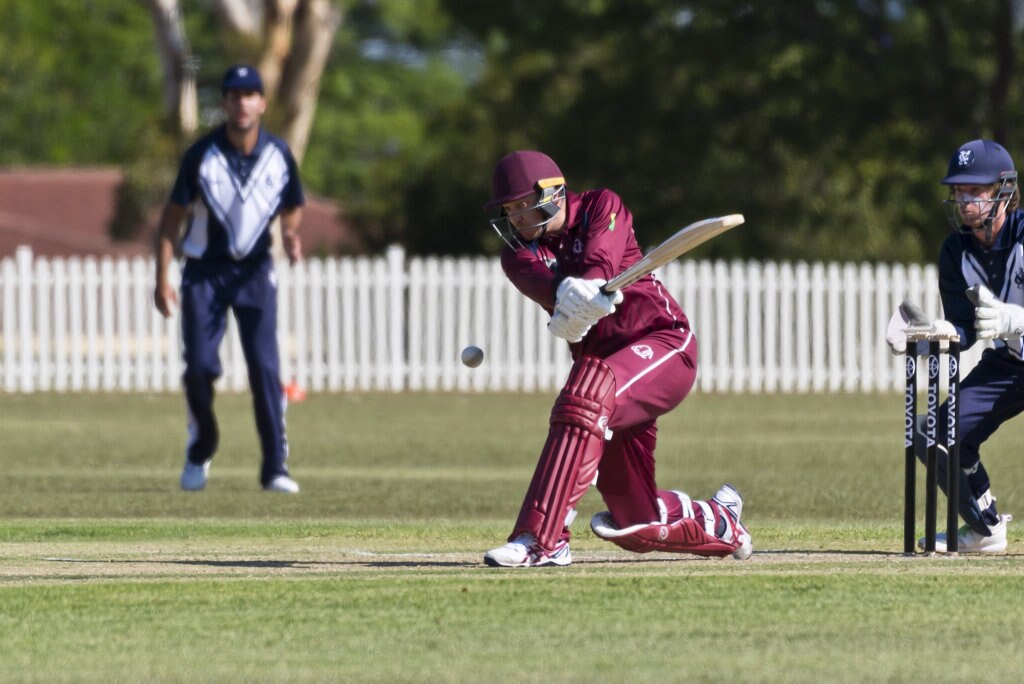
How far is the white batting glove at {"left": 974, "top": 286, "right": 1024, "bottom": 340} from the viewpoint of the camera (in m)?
7.41

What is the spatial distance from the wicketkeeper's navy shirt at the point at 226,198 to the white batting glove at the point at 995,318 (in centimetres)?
484

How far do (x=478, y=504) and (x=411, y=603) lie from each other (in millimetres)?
4303

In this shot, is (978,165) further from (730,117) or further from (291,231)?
(730,117)

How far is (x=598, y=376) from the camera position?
23.6ft

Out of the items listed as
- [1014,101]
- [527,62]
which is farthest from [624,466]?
[527,62]

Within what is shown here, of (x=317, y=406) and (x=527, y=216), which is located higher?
(x=527, y=216)

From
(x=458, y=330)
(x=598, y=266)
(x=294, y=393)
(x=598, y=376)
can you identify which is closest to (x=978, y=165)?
(x=598, y=266)

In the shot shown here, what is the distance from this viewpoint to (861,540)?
8531 mm

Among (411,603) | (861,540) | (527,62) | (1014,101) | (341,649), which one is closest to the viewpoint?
(341,649)

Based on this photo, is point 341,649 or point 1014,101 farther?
point 1014,101

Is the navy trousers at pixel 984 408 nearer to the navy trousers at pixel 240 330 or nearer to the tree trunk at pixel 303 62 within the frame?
the navy trousers at pixel 240 330

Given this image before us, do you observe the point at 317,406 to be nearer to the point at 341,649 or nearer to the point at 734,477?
the point at 734,477

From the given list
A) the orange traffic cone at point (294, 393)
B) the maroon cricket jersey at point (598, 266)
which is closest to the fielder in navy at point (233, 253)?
the maroon cricket jersey at point (598, 266)

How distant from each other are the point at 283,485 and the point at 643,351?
14.3 feet
